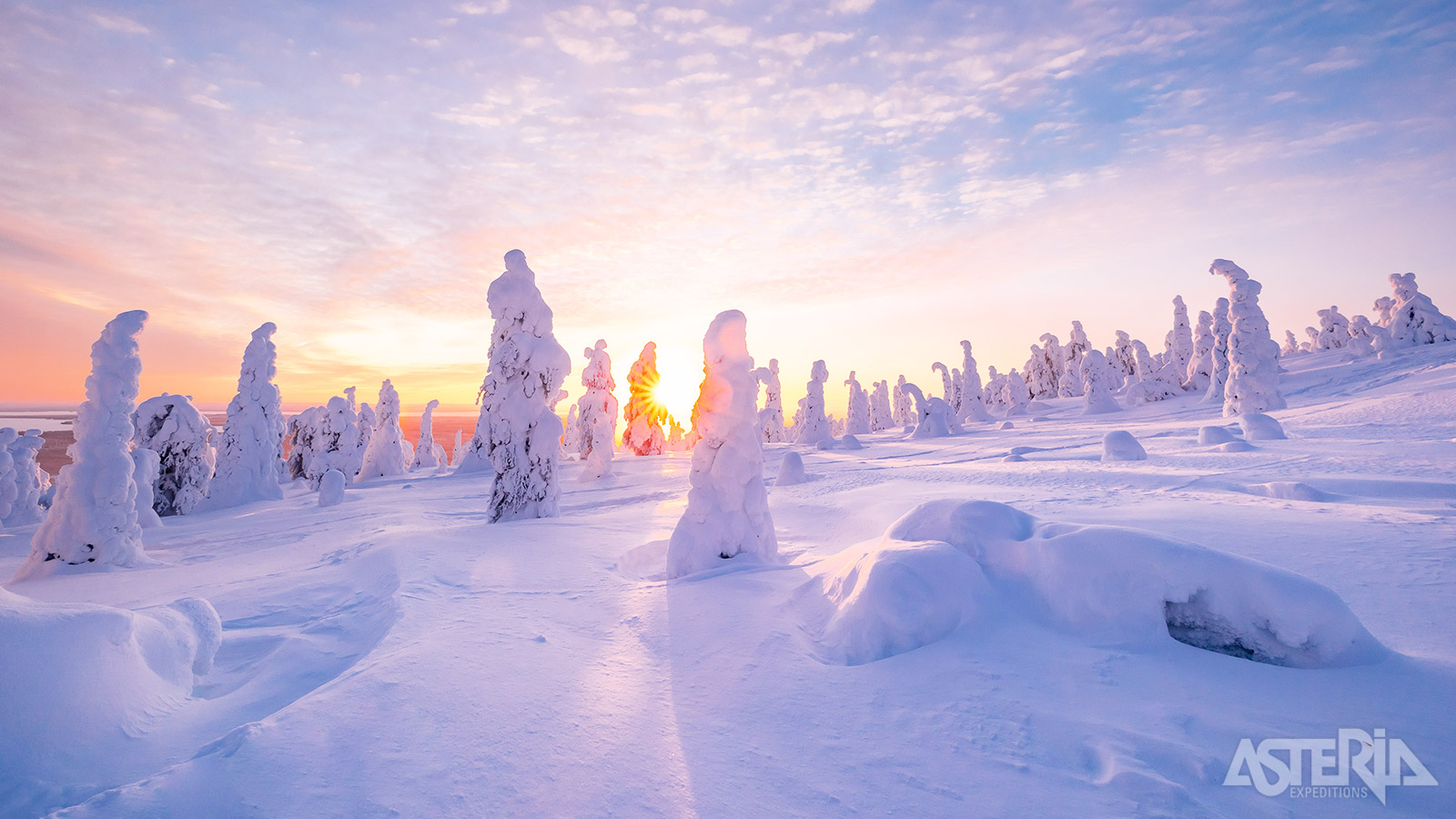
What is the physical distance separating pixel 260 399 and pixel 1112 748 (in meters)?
30.6

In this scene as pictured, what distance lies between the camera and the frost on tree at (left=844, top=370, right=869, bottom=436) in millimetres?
53750

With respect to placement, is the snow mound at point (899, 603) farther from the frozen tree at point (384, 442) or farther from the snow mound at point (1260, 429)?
the frozen tree at point (384, 442)

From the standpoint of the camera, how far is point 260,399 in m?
23.1

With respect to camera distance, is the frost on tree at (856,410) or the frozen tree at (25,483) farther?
the frost on tree at (856,410)

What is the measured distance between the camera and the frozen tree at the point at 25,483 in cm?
2211

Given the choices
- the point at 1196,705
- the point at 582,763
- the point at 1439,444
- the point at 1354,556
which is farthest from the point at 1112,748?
the point at 1439,444

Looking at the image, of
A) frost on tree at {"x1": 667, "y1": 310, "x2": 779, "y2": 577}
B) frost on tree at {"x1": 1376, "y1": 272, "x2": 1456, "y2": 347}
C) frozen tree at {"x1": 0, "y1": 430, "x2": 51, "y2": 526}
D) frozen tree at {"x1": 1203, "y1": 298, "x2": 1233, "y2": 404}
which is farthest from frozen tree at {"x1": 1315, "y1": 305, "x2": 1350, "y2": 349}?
frozen tree at {"x1": 0, "y1": 430, "x2": 51, "y2": 526}

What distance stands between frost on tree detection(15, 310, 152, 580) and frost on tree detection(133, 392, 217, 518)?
45.1 ft

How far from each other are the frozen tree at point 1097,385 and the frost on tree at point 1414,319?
12.6 m

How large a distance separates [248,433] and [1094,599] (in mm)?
30399

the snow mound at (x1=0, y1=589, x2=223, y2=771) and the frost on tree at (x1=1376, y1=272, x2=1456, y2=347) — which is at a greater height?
the frost on tree at (x1=1376, y1=272, x2=1456, y2=347)

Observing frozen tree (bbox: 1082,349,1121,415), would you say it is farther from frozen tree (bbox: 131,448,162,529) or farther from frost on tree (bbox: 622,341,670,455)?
frozen tree (bbox: 131,448,162,529)

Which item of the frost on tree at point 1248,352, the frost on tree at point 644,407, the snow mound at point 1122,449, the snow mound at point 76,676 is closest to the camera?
the snow mound at point 76,676

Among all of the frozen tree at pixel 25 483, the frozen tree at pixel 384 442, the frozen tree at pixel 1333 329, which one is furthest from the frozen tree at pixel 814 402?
the frozen tree at pixel 1333 329
